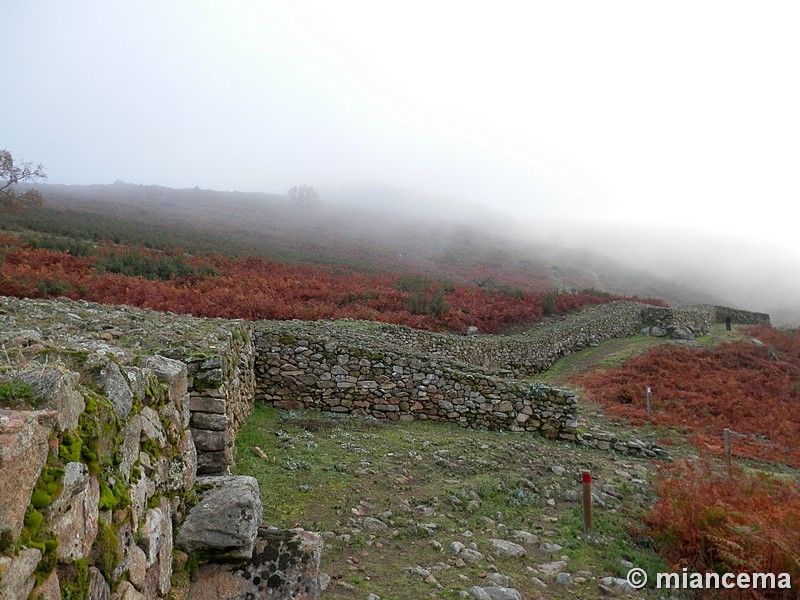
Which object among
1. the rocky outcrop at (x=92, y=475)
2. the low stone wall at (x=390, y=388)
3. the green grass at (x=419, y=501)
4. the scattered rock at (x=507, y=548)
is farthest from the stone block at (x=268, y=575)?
the low stone wall at (x=390, y=388)

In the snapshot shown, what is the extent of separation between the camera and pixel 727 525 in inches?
229

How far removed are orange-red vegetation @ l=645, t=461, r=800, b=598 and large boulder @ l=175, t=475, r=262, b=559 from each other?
198 inches

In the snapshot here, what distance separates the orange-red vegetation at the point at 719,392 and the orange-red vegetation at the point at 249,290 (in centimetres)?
696

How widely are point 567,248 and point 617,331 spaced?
5375 cm

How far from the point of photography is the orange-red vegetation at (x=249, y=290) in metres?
15.1

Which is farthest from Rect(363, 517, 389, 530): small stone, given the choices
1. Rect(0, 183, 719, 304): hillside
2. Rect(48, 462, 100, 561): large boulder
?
Rect(0, 183, 719, 304): hillside

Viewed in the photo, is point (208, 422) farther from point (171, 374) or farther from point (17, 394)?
point (17, 394)

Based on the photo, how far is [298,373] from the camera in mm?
11266

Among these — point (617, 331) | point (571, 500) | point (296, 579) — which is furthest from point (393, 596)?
point (617, 331)

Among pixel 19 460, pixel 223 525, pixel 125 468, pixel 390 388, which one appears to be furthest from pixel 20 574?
pixel 390 388

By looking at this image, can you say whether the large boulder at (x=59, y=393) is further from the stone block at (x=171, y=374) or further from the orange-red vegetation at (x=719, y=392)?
the orange-red vegetation at (x=719, y=392)

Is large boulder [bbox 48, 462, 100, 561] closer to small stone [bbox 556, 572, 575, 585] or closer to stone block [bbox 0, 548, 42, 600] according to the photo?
stone block [bbox 0, 548, 42, 600]

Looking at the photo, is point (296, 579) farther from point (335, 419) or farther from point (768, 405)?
point (768, 405)

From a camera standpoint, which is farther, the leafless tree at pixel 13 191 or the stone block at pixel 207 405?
the leafless tree at pixel 13 191
